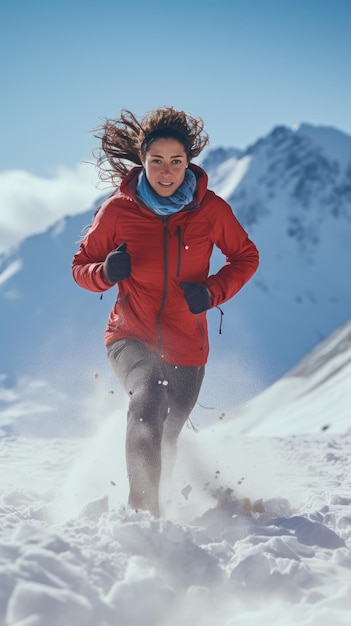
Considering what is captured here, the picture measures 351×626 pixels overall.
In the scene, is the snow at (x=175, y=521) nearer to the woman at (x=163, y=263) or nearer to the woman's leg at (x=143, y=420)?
the woman's leg at (x=143, y=420)

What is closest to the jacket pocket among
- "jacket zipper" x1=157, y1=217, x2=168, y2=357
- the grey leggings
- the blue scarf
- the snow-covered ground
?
the grey leggings

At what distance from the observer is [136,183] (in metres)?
4.07

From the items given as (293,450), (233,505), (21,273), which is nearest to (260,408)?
(293,450)

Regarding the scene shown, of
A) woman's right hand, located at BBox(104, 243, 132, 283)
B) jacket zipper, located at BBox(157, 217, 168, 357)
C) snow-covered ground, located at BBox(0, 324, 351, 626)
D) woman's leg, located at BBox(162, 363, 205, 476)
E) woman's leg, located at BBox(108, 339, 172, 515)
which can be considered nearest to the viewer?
snow-covered ground, located at BBox(0, 324, 351, 626)

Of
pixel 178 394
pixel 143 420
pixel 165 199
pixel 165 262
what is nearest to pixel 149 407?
pixel 143 420

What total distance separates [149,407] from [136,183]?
4.75 ft

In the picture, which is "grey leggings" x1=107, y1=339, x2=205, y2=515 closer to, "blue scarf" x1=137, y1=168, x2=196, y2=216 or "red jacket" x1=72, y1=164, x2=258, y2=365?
"red jacket" x1=72, y1=164, x2=258, y2=365

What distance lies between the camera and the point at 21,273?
184 meters

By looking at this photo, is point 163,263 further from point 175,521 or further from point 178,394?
point 175,521

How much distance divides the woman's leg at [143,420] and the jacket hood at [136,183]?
963mm

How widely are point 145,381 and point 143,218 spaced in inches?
40.8

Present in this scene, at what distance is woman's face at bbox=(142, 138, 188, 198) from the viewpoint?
3892 mm

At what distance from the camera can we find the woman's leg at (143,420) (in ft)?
11.6

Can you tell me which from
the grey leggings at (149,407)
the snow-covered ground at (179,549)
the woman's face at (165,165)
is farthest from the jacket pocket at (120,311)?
the snow-covered ground at (179,549)
